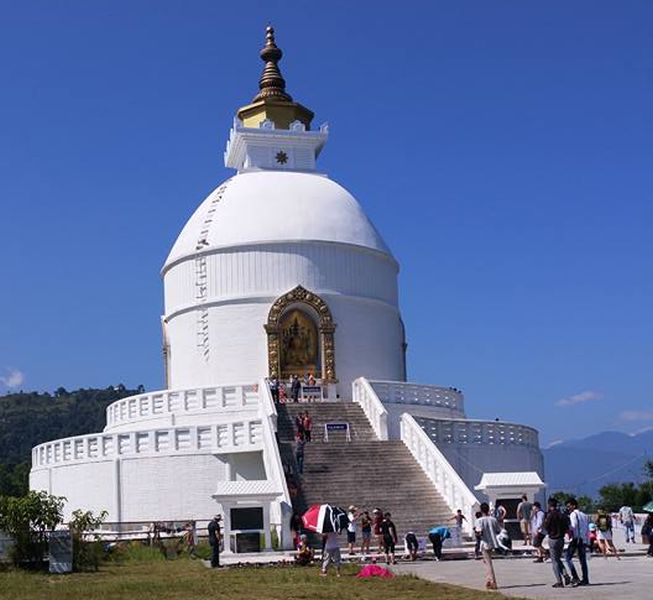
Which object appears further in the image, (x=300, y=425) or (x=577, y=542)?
(x=300, y=425)

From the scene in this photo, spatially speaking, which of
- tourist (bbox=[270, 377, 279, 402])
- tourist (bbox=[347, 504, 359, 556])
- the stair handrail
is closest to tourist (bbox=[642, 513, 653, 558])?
tourist (bbox=[347, 504, 359, 556])

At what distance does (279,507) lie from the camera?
1019 inches

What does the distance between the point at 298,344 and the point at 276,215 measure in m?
4.77

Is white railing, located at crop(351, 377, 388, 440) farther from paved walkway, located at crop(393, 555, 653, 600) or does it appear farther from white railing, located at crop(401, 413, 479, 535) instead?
paved walkway, located at crop(393, 555, 653, 600)

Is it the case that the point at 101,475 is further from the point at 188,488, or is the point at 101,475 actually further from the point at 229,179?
the point at 229,179

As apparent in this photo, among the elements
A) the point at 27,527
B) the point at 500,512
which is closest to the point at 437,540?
the point at 500,512

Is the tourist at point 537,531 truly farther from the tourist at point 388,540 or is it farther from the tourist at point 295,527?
the tourist at point 295,527

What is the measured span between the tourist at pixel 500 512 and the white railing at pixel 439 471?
1.72 feet

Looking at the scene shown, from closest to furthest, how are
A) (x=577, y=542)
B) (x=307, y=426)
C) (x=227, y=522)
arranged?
(x=577, y=542) < (x=227, y=522) < (x=307, y=426)

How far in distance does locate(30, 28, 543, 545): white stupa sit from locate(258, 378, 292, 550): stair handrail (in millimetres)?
80

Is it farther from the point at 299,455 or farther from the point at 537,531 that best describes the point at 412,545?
the point at 299,455

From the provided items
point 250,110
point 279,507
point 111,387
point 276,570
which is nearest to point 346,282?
Answer: point 250,110

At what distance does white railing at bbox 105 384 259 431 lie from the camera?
35438mm

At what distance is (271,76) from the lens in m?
47.5
